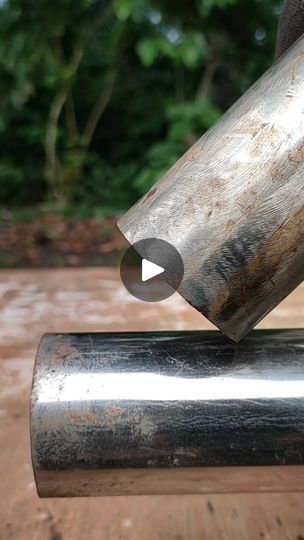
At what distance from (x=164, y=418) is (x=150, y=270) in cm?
16

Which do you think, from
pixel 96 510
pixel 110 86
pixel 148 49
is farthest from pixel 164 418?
pixel 110 86

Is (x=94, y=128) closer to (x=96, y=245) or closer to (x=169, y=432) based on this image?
(x=96, y=245)

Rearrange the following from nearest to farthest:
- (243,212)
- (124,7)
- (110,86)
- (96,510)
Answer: (243,212) < (96,510) < (124,7) < (110,86)

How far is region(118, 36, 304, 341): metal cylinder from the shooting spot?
596mm

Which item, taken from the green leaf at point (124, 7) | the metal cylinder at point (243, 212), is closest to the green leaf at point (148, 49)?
the green leaf at point (124, 7)

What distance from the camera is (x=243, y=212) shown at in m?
0.60

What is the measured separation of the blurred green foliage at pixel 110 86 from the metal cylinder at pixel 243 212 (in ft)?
11.2

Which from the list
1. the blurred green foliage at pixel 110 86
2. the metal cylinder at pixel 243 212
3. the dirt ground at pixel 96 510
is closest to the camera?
the metal cylinder at pixel 243 212

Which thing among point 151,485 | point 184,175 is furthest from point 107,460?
point 184,175

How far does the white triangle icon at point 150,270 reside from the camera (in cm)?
62

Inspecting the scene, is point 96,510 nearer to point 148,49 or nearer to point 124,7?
point 124,7

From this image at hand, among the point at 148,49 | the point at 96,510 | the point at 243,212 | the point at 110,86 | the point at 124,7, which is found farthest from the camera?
the point at 110,86

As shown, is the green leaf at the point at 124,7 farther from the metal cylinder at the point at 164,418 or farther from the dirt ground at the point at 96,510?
the metal cylinder at the point at 164,418

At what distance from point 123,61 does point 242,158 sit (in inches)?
242
